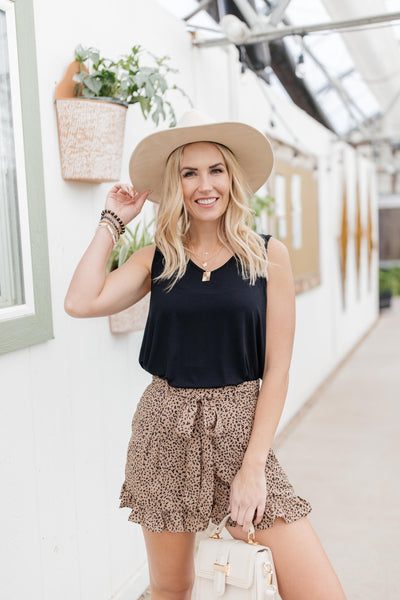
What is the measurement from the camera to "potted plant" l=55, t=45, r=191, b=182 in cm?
191

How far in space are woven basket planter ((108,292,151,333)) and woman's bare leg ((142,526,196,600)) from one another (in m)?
0.84

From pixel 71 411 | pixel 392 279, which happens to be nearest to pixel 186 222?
pixel 71 411

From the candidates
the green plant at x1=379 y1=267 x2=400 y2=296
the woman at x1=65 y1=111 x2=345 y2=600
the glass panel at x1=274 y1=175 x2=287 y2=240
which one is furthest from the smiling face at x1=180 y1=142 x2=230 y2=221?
the green plant at x1=379 y1=267 x2=400 y2=296

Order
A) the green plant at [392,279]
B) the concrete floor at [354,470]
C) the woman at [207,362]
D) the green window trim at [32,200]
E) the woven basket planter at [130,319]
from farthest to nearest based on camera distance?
the green plant at [392,279] < the concrete floor at [354,470] < the woven basket planter at [130,319] < the green window trim at [32,200] < the woman at [207,362]

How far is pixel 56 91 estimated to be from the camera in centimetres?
193

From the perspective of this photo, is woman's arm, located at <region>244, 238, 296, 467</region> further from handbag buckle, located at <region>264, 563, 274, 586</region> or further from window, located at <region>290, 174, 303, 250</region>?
window, located at <region>290, 174, 303, 250</region>

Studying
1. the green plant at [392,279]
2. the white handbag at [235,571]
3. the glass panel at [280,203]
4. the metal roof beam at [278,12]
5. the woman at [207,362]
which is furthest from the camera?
the green plant at [392,279]

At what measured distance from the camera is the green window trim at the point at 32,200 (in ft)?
5.70

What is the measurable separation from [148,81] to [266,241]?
2.46 feet

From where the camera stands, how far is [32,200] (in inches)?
71.5

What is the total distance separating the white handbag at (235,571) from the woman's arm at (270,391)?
70mm

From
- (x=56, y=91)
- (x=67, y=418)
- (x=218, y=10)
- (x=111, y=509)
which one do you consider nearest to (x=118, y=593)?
(x=111, y=509)

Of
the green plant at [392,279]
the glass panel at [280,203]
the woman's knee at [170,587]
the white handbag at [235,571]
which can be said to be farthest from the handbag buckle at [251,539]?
the green plant at [392,279]

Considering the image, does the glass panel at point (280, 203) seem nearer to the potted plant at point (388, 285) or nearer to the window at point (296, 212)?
the window at point (296, 212)
